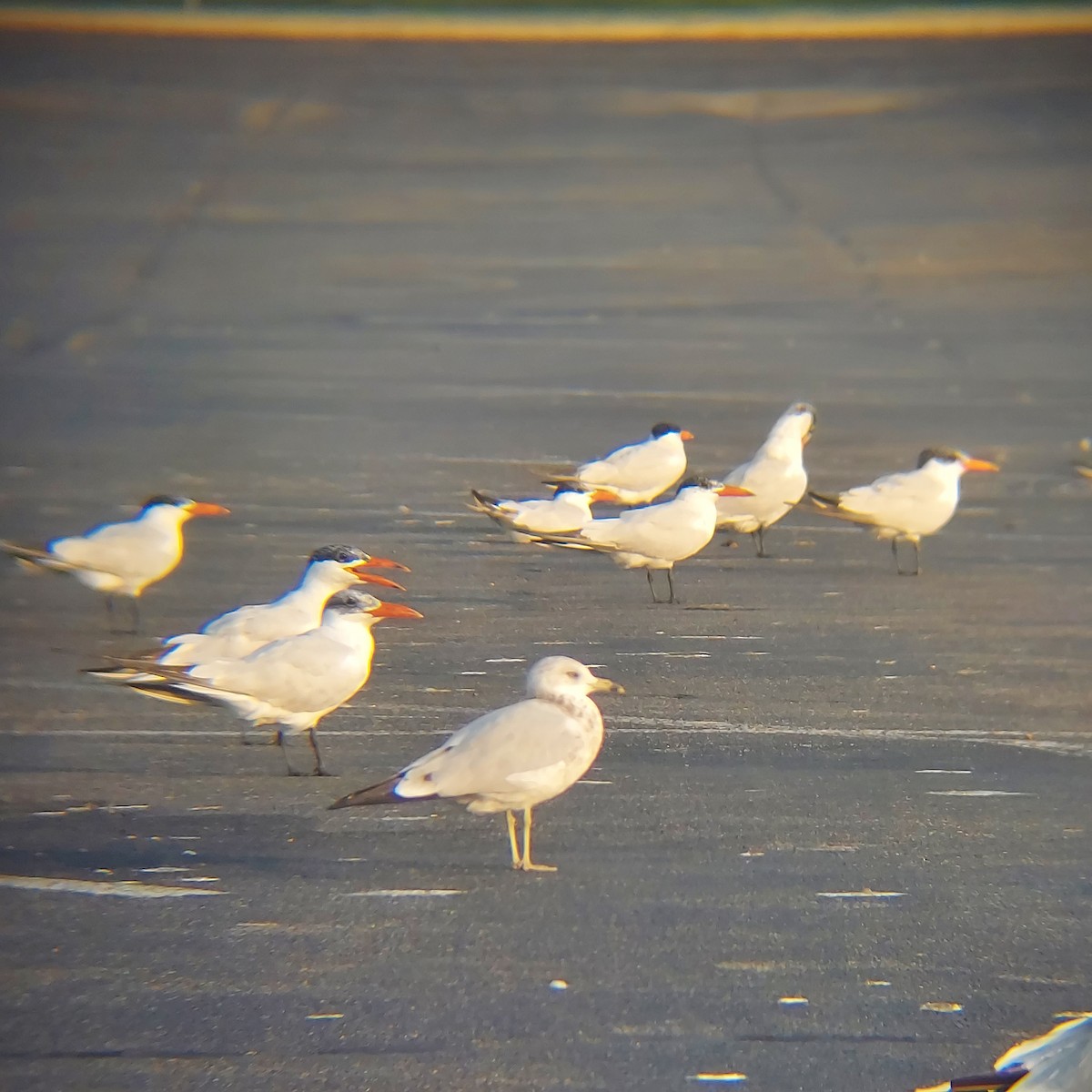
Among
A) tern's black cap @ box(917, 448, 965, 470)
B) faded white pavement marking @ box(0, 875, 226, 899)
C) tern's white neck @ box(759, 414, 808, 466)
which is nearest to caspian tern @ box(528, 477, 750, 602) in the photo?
tern's white neck @ box(759, 414, 808, 466)

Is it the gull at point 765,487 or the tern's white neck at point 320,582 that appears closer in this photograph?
the tern's white neck at point 320,582

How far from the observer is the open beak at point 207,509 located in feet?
7.89

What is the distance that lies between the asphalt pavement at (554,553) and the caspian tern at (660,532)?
1.9 inches

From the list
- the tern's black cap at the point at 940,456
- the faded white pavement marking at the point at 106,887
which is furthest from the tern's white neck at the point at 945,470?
the faded white pavement marking at the point at 106,887

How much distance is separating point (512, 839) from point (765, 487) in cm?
86

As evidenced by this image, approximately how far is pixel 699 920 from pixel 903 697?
1.78 feet

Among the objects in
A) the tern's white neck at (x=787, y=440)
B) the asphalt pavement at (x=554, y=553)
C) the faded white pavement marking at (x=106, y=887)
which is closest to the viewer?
the asphalt pavement at (x=554, y=553)

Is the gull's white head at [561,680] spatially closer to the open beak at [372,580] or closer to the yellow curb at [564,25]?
the open beak at [372,580]

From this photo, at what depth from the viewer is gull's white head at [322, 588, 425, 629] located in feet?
6.92

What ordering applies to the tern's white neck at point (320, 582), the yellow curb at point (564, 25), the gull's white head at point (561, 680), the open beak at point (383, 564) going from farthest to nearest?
the yellow curb at point (564, 25), the open beak at point (383, 564), the tern's white neck at point (320, 582), the gull's white head at point (561, 680)

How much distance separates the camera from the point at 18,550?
2.35 metres

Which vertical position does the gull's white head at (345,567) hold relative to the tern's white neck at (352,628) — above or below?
above

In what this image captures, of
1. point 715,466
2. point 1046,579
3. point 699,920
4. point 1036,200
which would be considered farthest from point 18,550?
point 1036,200

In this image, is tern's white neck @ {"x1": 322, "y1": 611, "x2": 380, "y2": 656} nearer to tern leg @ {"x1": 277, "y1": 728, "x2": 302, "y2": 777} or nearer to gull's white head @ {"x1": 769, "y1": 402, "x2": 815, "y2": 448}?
tern leg @ {"x1": 277, "y1": 728, "x2": 302, "y2": 777}
